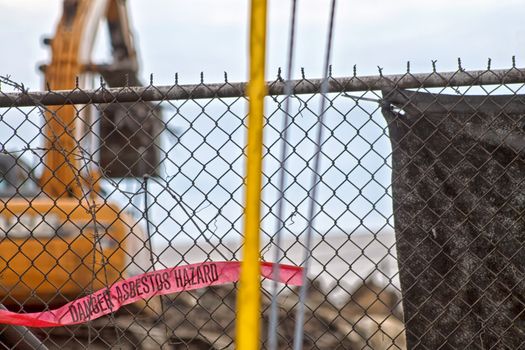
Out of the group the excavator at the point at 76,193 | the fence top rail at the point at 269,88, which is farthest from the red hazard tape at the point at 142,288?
the fence top rail at the point at 269,88

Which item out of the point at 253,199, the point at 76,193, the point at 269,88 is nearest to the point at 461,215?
the point at 269,88

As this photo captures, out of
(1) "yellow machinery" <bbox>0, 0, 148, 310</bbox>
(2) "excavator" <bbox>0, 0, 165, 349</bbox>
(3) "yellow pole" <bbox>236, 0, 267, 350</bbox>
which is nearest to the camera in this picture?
(3) "yellow pole" <bbox>236, 0, 267, 350</bbox>

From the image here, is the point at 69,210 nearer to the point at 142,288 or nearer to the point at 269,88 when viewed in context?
the point at 142,288

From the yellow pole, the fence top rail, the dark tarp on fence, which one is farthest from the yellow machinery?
the yellow pole

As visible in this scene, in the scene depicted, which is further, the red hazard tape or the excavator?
the excavator

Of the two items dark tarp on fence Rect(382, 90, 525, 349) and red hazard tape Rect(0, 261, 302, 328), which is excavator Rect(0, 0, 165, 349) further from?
dark tarp on fence Rect(382, 90, 525, 349)

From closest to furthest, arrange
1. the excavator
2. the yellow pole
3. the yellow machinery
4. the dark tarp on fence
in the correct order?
the yellow pole
the dark tarp on fence
the yellow machinery
the excavator

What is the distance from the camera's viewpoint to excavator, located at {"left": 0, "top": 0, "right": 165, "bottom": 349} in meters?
6.01

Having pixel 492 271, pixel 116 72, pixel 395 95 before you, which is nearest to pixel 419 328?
pixel 492 271

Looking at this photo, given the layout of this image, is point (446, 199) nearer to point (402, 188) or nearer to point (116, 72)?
point (402, 188)

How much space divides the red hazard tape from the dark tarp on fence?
62cm

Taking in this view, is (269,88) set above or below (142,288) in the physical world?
above

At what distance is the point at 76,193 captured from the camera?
10.5m

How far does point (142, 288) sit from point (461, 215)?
147 centimetres
